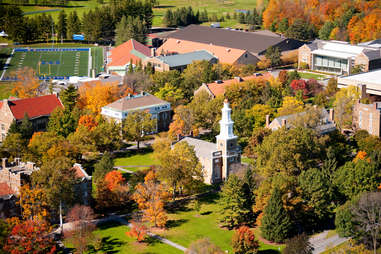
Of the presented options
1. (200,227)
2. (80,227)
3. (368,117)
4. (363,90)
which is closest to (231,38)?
(363,90)

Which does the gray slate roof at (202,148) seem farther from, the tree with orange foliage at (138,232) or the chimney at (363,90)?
the chimney at (363,90)

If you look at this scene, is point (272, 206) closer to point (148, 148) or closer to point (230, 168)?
point (230, 168)

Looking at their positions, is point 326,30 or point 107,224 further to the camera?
point 326,30

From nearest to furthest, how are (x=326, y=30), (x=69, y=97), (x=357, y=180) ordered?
(x=357, y=180)
(x=69, y=97)
(x=326, y=30)

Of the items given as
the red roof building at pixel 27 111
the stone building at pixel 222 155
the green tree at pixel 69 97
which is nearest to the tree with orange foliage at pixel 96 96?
the green tree at pixel 69 97

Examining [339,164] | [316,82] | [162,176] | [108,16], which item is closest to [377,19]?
[316,82]

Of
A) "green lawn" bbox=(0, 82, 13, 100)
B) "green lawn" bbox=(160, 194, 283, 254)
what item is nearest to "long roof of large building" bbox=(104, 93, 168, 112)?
"green lawn" bbox=(160, 194, 283, 254)

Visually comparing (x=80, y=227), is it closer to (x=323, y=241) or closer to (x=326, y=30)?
(x=323, y=241)
